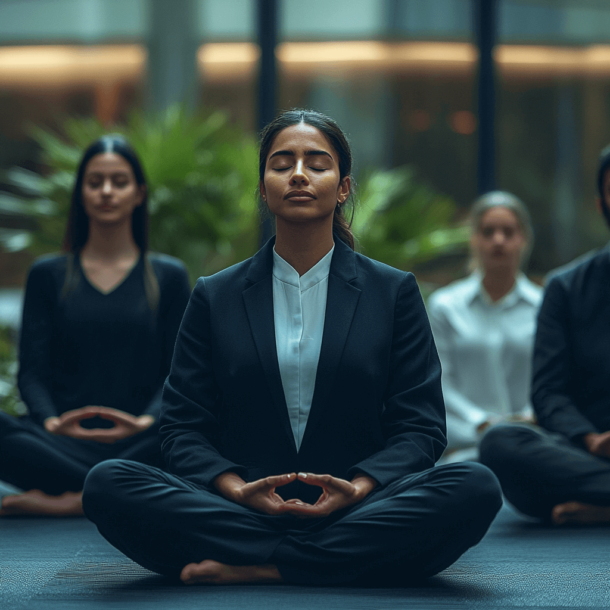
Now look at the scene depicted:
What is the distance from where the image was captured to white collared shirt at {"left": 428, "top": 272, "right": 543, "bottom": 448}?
186 inches

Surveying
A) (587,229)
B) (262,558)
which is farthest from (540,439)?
(587,229)

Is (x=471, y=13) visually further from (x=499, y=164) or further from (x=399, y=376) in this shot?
(x=399, y=376)

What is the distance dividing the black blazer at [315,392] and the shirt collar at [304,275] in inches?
2.7

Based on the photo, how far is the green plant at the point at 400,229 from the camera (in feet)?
18.2

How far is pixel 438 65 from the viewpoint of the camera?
7434 millimetres

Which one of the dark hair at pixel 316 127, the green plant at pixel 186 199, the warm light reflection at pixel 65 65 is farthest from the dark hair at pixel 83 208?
the warm light reflection at pixel 65 65

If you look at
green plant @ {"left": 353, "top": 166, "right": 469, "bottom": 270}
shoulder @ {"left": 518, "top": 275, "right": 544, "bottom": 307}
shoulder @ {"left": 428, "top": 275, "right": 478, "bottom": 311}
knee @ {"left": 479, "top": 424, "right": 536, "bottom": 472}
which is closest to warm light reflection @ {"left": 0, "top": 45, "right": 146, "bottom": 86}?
green plant @ {"left": 353, "top": 166, "right": 469, "bottom": 270}

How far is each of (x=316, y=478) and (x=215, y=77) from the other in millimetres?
5384

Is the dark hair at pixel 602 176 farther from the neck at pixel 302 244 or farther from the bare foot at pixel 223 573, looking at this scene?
the bare foot at pixel 223 573

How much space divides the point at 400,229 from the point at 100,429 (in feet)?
8.13

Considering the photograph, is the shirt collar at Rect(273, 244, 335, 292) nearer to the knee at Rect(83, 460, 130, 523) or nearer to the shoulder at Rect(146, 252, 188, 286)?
the knee at Rect(83, 460, 130, 523)

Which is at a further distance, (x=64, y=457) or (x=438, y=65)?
(x=438, y=65)

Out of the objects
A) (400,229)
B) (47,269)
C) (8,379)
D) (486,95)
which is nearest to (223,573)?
(47,269)

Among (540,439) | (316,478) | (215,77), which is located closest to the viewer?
(316,478)
